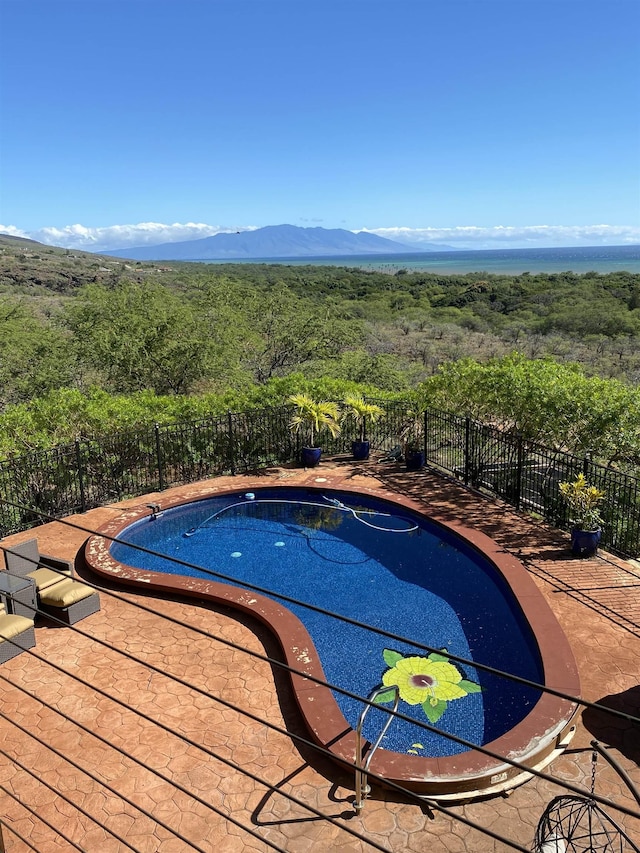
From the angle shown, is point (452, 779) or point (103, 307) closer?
point (452, 779)

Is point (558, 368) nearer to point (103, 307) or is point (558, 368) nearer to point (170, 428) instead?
point (170, 428)

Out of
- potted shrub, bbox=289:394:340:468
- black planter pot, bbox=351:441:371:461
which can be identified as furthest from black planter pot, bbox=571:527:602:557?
potted shrub, bbox=289:394:340:468

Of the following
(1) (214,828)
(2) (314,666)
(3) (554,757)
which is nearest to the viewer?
(1) (214,828)

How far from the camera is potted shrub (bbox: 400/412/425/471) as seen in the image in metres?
14.0

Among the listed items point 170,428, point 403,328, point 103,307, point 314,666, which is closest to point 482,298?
point 403,328

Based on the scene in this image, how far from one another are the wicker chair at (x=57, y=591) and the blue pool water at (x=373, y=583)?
1.86 m

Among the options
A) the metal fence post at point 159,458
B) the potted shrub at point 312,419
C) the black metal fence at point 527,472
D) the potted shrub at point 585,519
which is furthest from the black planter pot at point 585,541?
the metal fence post at point 159,458

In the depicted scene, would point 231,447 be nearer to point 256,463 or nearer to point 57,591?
point 256,463

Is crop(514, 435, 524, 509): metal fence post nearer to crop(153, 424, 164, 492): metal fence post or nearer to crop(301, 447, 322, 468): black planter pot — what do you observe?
crop(301, 447, 322, 468): black planter pot

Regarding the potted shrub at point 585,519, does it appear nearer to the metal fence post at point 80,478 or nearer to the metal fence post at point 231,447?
the metal fence post at point 231,447

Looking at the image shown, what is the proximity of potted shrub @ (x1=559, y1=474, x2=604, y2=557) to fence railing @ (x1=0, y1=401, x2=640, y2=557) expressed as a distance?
621mm

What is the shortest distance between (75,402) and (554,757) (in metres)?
11.2

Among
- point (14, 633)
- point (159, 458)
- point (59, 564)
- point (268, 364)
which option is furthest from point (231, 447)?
point (268, 364)

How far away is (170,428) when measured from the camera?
534 inches
